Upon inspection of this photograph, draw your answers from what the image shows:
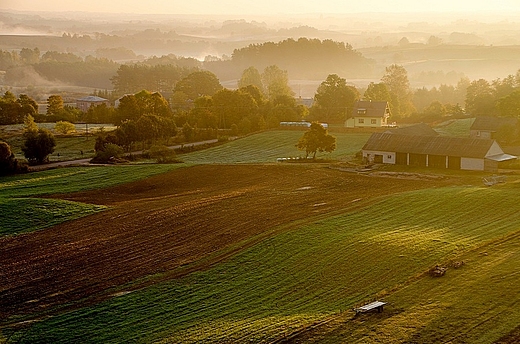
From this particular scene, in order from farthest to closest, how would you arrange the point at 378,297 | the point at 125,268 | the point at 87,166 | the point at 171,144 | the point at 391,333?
the point at 171,144 < the point at 87,166 < the point at 125,268 < the point at 378,297 < the point at 391,333

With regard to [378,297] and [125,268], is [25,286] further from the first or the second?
[378,297]

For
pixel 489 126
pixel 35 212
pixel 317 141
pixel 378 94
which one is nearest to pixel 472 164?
pixel 317 141

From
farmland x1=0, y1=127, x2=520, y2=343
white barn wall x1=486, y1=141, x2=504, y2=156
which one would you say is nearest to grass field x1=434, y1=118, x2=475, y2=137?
white barn wall x1=486, y1=141, x2=504, y2=156

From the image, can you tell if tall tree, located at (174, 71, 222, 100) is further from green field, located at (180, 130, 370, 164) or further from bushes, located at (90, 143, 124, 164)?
bushes, located at (90, 143, 124, 164)

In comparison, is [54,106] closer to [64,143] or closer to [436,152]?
[64,143]

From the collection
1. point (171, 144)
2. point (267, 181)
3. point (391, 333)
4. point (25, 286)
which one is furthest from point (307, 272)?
point (171, 144)

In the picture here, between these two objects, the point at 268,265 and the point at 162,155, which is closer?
the point at 268,265
